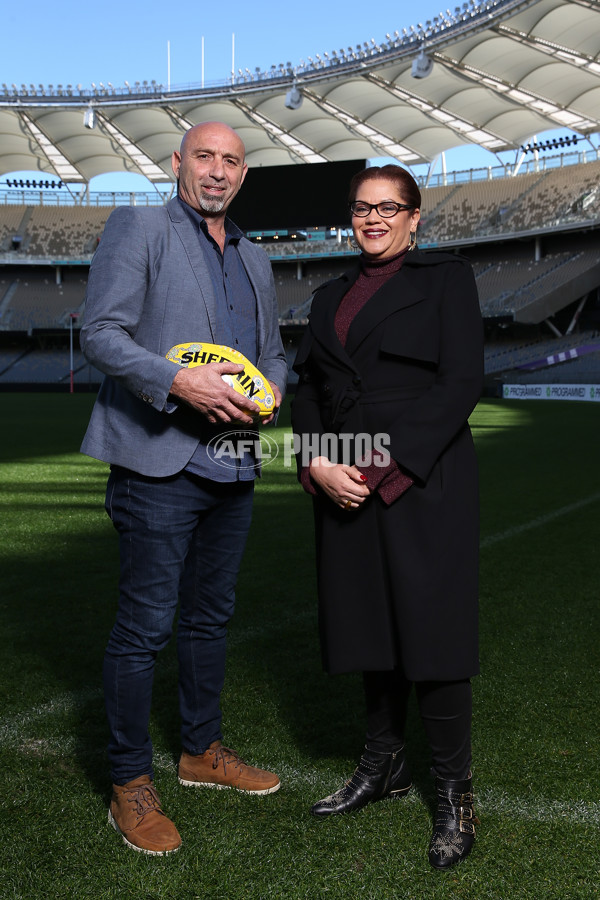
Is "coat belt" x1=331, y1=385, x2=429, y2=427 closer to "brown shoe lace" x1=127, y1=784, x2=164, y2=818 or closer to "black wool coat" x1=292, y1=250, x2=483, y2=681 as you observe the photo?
"black wool coat" x1=292, y1=250, x2=483, y2=681

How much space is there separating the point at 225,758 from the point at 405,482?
1.23 metres

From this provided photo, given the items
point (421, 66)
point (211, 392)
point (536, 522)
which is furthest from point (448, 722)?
point (421, 66)

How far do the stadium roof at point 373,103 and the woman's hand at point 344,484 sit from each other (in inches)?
1233

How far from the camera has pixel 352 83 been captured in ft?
124

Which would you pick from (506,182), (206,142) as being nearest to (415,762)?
(206,142)

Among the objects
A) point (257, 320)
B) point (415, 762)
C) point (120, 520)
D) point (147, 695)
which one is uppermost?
point (257, 320)

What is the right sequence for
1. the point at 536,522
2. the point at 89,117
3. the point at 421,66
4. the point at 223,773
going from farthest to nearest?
the point at 89,117, the point at 421,66, the point at 536,522, the point at 223,773

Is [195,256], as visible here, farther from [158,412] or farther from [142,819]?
[142,819]

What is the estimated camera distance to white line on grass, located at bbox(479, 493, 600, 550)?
24.3ft

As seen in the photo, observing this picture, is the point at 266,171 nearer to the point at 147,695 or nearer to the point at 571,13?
the point at 571,13

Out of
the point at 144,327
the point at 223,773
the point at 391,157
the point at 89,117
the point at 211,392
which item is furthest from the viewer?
the point at 391,157

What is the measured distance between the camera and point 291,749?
3279 millimetres

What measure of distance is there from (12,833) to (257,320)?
1842 mm

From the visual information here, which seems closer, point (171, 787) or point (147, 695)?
point (147, 695)
